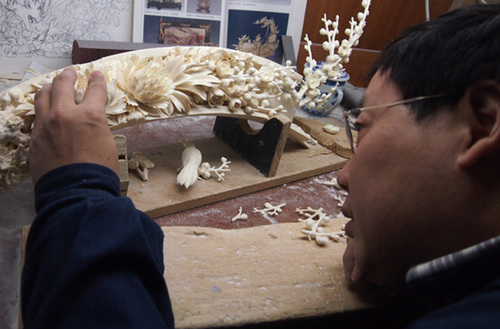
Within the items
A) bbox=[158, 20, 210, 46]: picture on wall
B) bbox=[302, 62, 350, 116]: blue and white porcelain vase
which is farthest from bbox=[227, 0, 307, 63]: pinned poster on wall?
bbox=[302, 62, 350, 116]: blue and white porcelain vase

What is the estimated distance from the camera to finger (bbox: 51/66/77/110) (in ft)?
3.55

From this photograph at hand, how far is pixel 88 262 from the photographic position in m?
0.76

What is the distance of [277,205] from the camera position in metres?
1.96

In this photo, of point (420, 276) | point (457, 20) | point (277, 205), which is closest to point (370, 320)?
point (420, 276)

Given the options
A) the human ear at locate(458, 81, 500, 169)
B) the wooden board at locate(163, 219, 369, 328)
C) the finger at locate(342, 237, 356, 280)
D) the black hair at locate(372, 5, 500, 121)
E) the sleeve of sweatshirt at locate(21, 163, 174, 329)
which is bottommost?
the wooden board at locate(163, 219, 369, 328)

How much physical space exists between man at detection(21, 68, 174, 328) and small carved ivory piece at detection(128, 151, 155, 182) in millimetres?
844

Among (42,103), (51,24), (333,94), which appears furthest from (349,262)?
(51,24)

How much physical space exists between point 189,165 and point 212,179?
142mm

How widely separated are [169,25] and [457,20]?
258 centimetres

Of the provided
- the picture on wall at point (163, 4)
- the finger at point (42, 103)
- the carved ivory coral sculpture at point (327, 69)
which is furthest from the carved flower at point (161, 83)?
the picture on wall at point (163, 4)

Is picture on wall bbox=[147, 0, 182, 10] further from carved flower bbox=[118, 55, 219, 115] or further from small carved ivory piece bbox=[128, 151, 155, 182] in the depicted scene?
small carved ivory piece bbox=[128, 151, 155, 182]

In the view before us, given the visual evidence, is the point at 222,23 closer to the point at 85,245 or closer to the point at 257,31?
the point at 257,31

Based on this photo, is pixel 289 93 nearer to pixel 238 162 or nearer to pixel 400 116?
pixel 238 162

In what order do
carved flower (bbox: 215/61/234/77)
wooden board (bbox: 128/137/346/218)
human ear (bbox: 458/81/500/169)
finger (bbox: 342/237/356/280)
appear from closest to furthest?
human ear (bbox: 458/81/500/169) < finger (bbox: 342/237/356/280) < wooden board (bbox: 128/137/346/218) < carved flower (bbox: 215/61/234/77)
